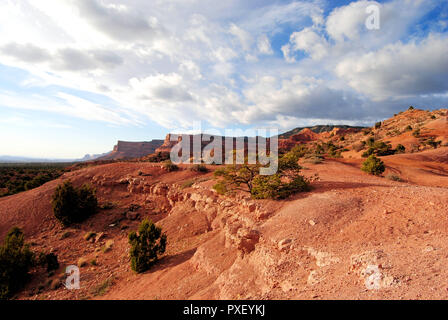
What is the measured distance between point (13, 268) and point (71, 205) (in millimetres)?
6029

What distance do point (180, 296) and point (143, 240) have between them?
11.0 feet

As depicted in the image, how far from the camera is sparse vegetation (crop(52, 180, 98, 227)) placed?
1413cm

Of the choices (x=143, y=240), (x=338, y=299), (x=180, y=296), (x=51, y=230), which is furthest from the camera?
(x=51, y=230)

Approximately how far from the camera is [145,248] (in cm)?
844

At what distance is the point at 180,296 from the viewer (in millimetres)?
A: 5945

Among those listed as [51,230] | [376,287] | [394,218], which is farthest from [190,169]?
[376,287]

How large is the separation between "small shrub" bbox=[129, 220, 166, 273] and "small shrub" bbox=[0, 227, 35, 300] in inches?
199

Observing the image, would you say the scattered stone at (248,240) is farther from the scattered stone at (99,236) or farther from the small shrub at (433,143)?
the small shrub at (433,143)

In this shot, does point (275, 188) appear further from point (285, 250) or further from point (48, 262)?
point (48, 262)

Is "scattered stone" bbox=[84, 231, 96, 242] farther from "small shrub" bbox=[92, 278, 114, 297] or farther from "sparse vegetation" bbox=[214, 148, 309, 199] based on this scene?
"sparse vegetation" bbox=[214, 148, 309, 199]

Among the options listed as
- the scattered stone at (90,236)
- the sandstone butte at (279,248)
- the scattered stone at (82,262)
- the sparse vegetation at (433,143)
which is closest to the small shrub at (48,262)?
the sandstone butte at (279,248)

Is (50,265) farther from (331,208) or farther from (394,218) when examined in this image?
(394,218)

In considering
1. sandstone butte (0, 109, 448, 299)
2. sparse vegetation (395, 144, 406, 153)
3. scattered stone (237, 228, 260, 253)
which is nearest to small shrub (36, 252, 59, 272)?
sandstone butte (0, 109, 448, 299)
